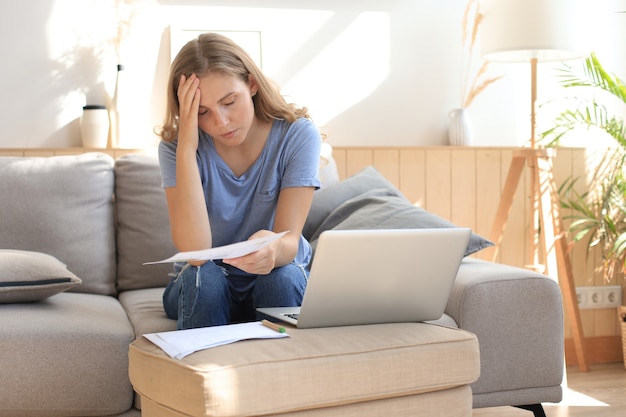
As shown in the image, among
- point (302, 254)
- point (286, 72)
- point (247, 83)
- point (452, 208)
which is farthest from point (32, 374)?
point (452, 208)

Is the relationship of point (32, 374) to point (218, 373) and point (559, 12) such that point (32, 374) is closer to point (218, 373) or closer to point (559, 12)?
point (218, 373)

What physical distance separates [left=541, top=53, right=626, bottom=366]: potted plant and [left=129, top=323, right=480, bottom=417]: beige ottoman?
6.10ft

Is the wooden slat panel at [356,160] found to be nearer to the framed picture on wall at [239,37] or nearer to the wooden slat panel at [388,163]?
the wooden slat panel at [388,163]

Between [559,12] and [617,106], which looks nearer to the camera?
[559,12]

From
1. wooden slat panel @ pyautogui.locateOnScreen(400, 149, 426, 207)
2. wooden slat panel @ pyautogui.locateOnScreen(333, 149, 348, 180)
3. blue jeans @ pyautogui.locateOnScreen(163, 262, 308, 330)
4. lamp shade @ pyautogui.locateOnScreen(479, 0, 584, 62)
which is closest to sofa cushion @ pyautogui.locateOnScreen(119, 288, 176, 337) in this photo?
blue jeans @ pyautogui.locateOnScreen(163, 262, 308, 330)

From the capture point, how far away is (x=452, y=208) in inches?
136

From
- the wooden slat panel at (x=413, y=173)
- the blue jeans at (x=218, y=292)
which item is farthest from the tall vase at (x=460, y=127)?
the blue jeans at (x=218, y=292)

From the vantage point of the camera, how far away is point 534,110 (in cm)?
321

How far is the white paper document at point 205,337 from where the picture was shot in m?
1.55

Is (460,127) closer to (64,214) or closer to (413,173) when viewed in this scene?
(413,173)

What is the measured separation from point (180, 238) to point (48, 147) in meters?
1.34

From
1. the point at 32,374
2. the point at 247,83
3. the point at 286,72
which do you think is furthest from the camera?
the point at 286,72

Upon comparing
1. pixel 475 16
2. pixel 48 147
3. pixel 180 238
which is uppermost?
pixel 475 16

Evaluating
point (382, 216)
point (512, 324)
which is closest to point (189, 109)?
point (382, 216)
